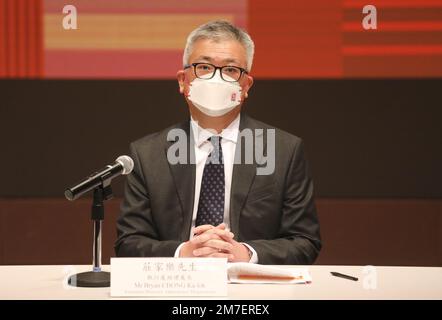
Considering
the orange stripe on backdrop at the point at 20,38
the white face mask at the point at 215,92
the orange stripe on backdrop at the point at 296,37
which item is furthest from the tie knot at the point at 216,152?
the orange stripe on backdrop at the point at 20,38

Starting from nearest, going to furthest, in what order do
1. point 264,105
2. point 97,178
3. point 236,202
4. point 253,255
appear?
point 97,178
point 253,255
point 236,202
point 264,105

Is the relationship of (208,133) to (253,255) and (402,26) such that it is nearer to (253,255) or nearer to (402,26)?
(253,255)

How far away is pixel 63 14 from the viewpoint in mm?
3186

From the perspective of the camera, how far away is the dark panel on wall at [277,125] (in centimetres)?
328

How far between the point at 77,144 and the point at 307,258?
1418 mm

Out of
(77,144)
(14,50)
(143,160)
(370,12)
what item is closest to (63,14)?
(14,50)

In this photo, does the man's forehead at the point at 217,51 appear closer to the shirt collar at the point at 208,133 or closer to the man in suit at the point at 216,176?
the man in suit at the point at 216,176

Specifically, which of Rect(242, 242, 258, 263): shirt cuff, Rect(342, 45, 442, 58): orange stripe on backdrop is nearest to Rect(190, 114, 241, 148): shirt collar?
→ Rect(242, 242, 258, 263): shirt cuff

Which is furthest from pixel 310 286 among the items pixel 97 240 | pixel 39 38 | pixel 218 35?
pixel 39 38

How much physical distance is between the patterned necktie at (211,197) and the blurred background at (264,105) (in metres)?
0.80

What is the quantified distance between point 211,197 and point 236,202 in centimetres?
10

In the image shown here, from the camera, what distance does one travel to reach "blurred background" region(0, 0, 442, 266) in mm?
3203

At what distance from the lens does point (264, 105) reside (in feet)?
10.8
